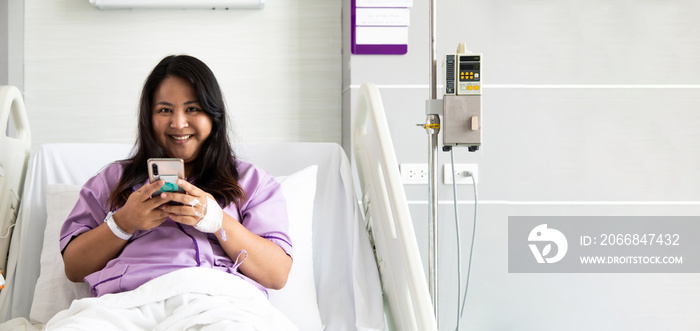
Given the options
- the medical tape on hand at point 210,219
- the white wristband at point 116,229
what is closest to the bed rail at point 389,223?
the medical tape on hand at point 210,219

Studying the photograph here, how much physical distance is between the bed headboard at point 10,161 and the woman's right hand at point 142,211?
1.95ft

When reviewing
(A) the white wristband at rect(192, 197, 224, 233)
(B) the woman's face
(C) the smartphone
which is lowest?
(A) the white wristband at rect(192, 197, 224, 233)

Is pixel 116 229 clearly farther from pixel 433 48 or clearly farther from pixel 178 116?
pixel 433 48

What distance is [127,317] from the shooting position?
1176 millimetres

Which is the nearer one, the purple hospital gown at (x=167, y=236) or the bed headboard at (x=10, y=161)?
the purple hospital gown at (x=167, y=236)

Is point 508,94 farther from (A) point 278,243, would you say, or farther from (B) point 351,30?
(A) point 278,243

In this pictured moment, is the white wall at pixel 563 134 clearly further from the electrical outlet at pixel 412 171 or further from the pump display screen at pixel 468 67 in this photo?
the pump display screen at pixel 468 67

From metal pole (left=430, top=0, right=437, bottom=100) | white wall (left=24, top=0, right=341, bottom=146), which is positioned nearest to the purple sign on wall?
white wall (left=24, top=0, right=341, bottom=146)

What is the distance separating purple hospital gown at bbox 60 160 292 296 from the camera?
52.4 inches

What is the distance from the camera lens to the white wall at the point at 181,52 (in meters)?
2.40

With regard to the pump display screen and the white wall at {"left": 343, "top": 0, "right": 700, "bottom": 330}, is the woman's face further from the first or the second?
→ the white wall at {"left": 343, "top": 0, "right": 700, "bottom": 330}

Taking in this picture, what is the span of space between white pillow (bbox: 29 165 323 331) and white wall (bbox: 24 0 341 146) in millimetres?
711

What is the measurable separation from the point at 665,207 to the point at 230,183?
1774 millimetres

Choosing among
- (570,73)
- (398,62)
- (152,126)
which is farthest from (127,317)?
(570,73)
